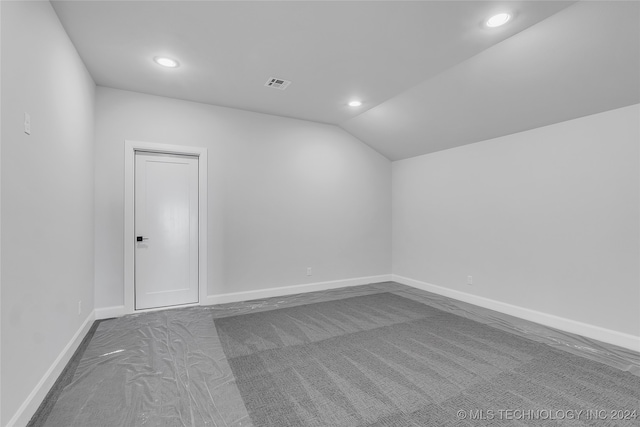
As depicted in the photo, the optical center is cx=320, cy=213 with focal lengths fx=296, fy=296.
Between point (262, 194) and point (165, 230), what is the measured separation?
1418mm

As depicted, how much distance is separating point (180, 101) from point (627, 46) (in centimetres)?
466

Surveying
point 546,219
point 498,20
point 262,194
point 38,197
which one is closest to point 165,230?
point 262,194

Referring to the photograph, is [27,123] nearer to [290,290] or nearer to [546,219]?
[290,290]

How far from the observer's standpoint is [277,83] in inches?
139

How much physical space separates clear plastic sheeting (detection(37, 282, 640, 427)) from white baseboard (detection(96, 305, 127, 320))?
13 cm

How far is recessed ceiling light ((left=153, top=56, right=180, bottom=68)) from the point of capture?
2.98 metres

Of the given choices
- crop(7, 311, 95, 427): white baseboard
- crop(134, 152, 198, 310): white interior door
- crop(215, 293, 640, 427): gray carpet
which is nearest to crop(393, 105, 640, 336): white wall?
crop(215, 293, 640, 427): gray carpet

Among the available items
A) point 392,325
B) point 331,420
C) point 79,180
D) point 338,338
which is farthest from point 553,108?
point 79,180

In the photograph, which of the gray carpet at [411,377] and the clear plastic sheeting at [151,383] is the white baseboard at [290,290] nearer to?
the gray carpet at [411,377]

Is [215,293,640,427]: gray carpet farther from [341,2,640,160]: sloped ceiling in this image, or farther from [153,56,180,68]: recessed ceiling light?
[153,56,180,68]: recessed ceiling light

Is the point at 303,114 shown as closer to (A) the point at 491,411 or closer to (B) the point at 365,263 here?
(B) the point at 365,263

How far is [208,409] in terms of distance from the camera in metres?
1.97

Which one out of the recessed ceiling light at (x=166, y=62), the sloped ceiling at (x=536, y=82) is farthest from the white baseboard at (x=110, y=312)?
the sloped ceiling at (x=536, y=82)

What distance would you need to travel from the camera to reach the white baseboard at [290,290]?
4215 millimetres
